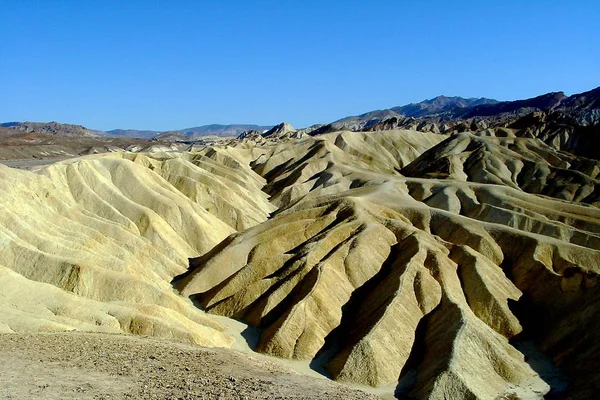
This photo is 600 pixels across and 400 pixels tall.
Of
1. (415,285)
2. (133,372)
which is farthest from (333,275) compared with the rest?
(133,372)

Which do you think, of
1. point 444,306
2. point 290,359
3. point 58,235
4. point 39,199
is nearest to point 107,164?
point 39,199

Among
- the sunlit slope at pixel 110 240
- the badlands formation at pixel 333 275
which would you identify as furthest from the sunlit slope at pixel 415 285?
the sunlit slope at pixel 110 240

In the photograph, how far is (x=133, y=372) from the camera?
2706 cm

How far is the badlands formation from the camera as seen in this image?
127 ft

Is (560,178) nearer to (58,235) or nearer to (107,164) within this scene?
(107,164)

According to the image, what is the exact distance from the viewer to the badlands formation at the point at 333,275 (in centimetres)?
3869

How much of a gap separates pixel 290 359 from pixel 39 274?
70.7ft

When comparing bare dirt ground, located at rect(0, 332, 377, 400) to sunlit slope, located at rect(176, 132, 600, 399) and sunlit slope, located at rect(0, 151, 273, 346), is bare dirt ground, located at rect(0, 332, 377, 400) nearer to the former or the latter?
sunlit slope, located at rect(0, 151, 273, 346)

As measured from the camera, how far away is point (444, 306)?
45.0 m

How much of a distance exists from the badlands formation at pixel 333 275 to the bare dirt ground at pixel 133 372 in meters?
4.95

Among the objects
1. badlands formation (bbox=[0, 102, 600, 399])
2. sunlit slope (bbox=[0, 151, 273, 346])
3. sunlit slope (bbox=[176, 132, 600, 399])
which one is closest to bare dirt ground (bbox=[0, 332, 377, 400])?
badlands formation (bbox=[0, 102, 600, 399])

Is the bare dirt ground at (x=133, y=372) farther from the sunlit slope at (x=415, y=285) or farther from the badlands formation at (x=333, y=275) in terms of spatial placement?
the sunlit slope at (x=415, y=285)

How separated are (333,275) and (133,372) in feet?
85.9

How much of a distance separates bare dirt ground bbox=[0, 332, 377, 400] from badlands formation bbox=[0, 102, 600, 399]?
4.95 m
